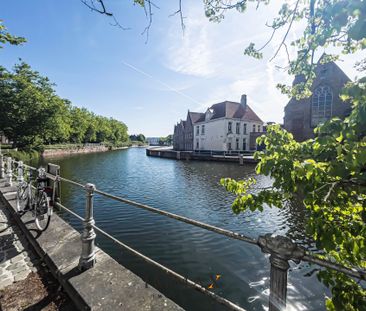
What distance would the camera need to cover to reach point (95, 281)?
2.58 metres

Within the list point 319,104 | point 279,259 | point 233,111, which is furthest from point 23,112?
point 319,104

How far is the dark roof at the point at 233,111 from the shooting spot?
41.8 metres

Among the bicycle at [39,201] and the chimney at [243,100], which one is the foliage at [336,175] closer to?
the bicycle at [39,201]

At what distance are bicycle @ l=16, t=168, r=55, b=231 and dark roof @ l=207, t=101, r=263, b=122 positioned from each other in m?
38.6

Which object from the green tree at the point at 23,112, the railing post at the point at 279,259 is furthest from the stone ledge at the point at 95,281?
the green tree at the point at 23,112

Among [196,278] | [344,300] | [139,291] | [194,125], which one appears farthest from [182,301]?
[194,125]

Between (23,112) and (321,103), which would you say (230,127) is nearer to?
(321,103)

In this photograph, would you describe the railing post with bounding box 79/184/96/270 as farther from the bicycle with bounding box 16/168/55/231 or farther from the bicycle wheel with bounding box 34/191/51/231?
the bicycle wheel with bounding box 34/191/51/231

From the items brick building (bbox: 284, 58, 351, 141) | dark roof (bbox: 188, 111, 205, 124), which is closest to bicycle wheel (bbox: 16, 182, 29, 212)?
brick building (bbox: 284, 58, 351, 141)

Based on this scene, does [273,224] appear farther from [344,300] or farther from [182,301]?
[344,300]

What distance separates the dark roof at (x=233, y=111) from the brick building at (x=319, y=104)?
12539mm

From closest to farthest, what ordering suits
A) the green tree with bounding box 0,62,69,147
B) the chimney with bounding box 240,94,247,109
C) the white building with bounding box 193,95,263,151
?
the green tree with bounding box 0,62,69,147
the white building with bounding box 193,95,263,151
the chimney with bounding box 240,94,247,109

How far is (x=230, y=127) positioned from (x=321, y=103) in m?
16.3

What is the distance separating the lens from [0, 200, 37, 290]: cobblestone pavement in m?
3.01
